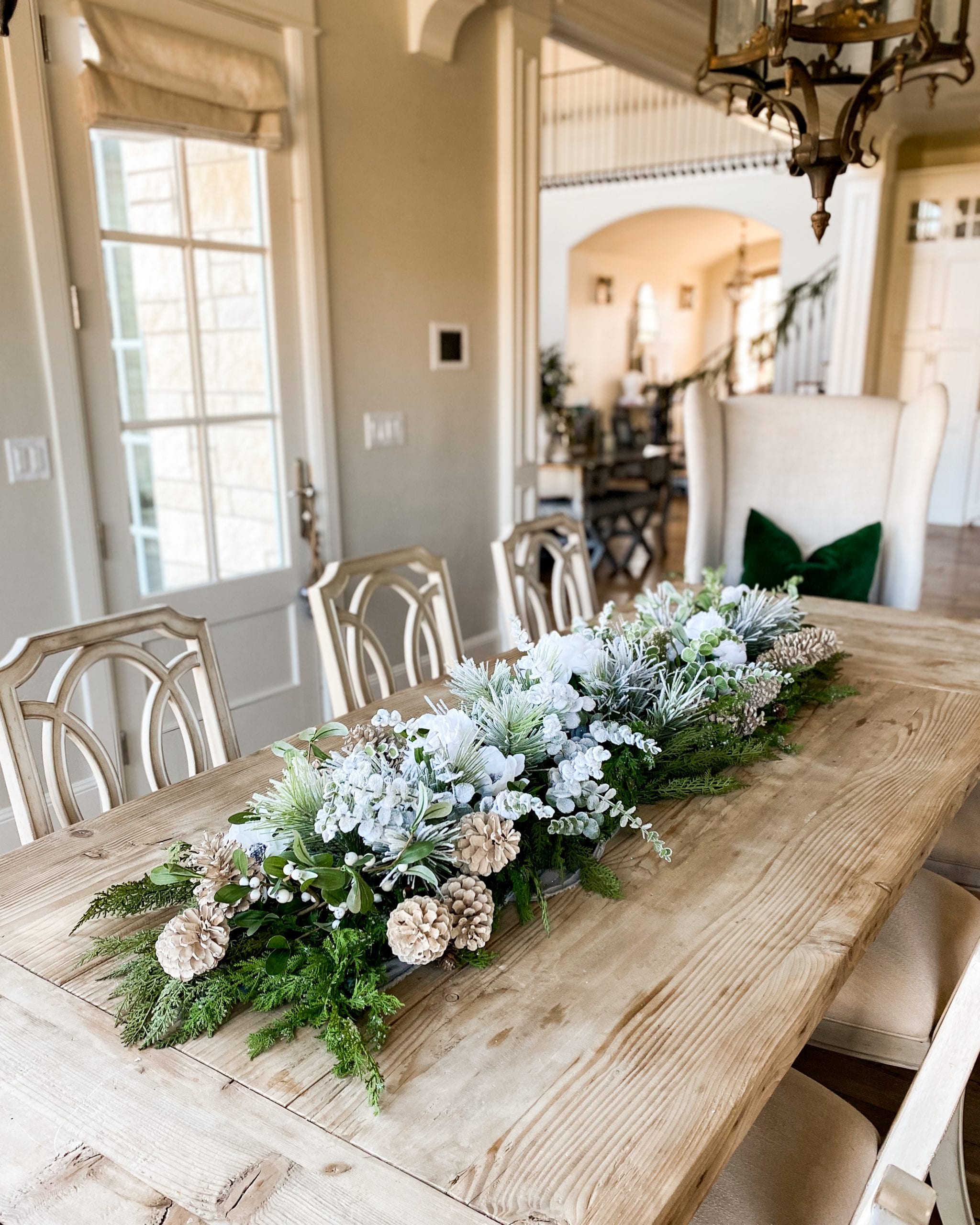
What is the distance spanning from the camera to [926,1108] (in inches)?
28.9

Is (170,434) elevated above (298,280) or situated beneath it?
situated beneath

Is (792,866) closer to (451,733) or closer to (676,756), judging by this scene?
(676,756)

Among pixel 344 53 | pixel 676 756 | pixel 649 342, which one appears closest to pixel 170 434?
pixel 344 53

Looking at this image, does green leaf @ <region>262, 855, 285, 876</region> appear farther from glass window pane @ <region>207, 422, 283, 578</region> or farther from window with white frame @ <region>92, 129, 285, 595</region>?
glass window pane @ <region>207, 422, 283, 578</region>

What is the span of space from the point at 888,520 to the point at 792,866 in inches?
97.4

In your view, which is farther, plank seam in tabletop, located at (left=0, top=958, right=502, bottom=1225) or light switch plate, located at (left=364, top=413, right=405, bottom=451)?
light switch plate, located at (left=364, top=413, right=405, bottom=451)

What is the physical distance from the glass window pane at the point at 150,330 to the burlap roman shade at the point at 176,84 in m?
0.32

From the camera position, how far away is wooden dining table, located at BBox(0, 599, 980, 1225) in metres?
0.79

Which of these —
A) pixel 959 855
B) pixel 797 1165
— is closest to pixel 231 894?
pixel 797 1165

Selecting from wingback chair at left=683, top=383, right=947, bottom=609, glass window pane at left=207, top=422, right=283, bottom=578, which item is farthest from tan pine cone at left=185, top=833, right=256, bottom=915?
wingback chair at left=683, top=383, right=947, bottom=609

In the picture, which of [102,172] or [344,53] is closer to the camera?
[102,172]

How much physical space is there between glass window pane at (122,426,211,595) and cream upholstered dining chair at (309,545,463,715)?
79 cm

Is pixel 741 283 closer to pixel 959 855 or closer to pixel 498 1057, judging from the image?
pixel 959 855

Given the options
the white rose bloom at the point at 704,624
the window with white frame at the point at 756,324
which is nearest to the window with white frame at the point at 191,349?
the white rose bloom at the point at 704,624
